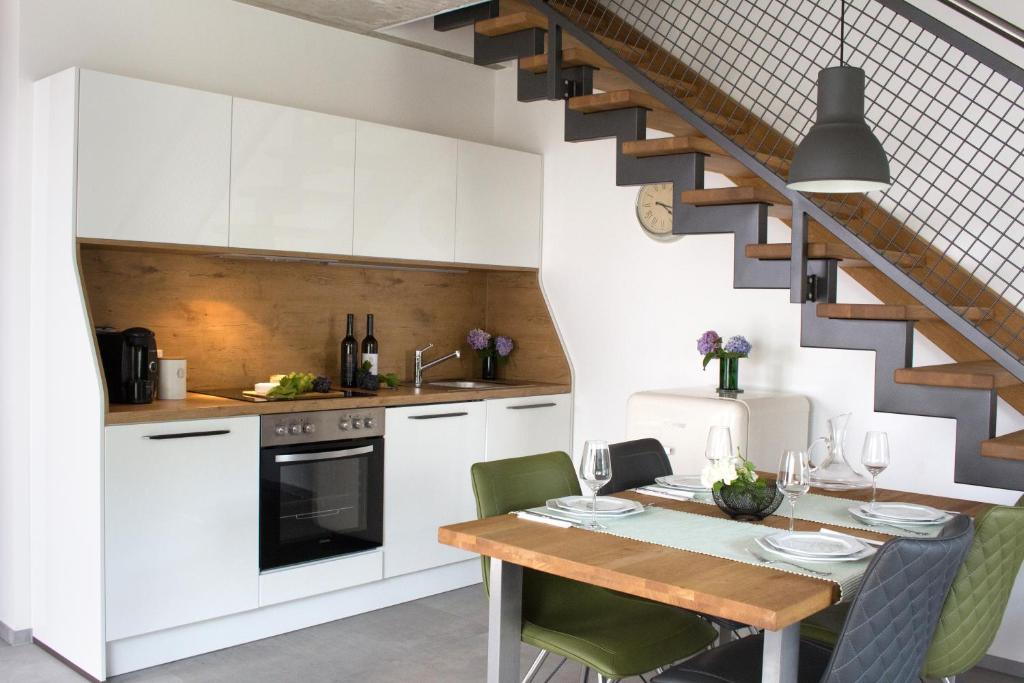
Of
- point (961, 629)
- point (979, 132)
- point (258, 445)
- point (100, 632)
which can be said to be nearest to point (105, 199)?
point (258, 445)

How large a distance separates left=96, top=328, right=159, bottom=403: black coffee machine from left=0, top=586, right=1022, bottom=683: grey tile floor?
100 cm

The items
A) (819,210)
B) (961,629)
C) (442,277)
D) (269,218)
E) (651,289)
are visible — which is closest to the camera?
(961,629)

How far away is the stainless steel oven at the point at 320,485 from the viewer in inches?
153

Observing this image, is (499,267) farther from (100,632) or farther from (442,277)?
(100,632)

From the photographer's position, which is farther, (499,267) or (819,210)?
(499,267)

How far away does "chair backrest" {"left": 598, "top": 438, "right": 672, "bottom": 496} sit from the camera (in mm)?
3229

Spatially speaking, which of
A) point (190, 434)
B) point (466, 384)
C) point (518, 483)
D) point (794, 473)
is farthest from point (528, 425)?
point (794, 473)

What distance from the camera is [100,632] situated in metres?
3.41

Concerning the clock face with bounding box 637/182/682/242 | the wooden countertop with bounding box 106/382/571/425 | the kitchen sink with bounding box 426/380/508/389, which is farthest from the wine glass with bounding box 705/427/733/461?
the kitchen sink with bounding box 426/380/508/389

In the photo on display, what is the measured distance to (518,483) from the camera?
286 cm

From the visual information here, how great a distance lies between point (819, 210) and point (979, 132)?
90 centimetres

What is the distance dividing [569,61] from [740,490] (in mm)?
2239

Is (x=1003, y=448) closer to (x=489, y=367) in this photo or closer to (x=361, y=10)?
(x=489, y=367)

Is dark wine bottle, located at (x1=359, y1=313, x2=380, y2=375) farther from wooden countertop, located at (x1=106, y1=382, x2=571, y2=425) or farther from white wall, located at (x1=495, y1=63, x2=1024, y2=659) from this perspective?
white wall, located at (x1=495, y1=63, x2=1024, y2=659)
